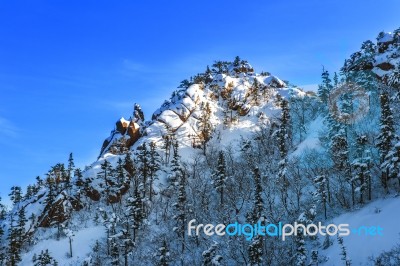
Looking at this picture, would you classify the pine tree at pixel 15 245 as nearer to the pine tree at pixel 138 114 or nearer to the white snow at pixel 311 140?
the pine tree at pixel 138 114

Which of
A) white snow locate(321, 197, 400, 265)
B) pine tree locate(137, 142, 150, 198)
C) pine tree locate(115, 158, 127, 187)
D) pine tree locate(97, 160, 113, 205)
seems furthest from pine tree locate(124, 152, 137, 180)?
white snow locate(321, 197, 400, 265)

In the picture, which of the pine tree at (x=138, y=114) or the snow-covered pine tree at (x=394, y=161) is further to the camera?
the pine tree at (x=138, y=114)

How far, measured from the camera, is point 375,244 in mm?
33750

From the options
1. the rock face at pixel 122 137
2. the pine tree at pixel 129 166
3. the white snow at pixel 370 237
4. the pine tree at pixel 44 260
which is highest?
the rock face at pixel 122 137

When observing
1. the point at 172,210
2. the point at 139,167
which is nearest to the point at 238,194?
the point at 172,210

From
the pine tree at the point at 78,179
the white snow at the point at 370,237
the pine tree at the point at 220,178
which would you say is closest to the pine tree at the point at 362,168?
the white snow at the point at 370,237

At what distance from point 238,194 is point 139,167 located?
27.1 metres

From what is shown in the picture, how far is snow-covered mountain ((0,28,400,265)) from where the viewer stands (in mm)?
45812

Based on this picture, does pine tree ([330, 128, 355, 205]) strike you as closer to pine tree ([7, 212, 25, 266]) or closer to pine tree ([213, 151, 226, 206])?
pine tree ([213, 151, 226, 206])

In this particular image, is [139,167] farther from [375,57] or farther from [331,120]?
[375,57]

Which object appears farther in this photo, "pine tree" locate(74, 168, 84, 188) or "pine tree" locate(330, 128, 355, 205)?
"pine tree" locate(74, 168, 84, 188)

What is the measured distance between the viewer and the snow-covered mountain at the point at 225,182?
150 ft

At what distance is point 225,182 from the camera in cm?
6819

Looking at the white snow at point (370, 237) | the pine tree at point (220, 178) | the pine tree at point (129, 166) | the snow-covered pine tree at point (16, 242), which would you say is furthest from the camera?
the pine tree at point (129, 166)
